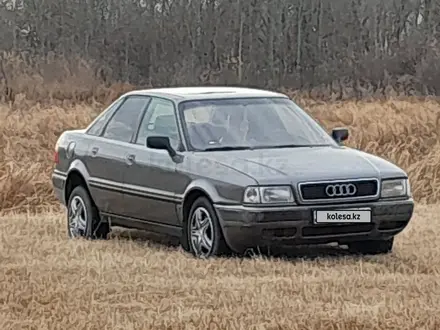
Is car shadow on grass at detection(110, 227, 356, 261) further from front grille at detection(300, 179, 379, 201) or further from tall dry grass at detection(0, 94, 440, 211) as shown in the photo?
tall dry grass at detection(0, 94, 440, 211)

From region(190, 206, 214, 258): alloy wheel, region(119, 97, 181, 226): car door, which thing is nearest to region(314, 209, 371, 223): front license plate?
region(190, 206, 214, 258): alloy wheel

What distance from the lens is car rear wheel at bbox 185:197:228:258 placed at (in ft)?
33.6

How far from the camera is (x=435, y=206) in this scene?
603 inches

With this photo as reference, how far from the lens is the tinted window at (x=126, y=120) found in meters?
11.7

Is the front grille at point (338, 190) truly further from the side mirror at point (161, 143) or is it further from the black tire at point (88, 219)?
the black tire at point (88, 219)

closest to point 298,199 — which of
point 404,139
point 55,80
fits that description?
point 404,139

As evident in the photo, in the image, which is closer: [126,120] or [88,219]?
[126,120]

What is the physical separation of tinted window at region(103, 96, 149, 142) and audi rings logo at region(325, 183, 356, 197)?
234 centimetres

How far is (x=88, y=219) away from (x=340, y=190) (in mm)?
2927

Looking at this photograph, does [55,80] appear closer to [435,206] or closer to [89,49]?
[89,49]

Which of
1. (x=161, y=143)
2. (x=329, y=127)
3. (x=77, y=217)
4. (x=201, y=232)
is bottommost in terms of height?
(x=329, y=127)

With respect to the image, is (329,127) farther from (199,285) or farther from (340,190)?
(199,285)

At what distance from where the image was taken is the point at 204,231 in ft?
34.2

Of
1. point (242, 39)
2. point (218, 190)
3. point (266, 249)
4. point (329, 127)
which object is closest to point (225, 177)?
point (218, 190)
